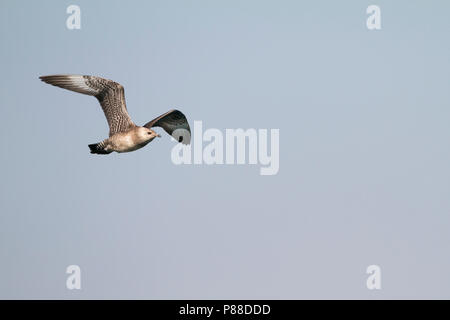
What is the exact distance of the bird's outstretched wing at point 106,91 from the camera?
67.7 feet

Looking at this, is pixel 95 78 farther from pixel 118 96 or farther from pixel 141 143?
pixel 141 143

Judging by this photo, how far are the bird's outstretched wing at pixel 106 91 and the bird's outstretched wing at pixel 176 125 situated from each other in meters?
1.03

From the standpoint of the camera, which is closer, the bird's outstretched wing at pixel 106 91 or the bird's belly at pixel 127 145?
the bird's belly at pixel 127 145

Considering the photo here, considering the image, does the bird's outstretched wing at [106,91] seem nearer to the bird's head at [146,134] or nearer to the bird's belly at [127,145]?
the bird's belly at [127,145]

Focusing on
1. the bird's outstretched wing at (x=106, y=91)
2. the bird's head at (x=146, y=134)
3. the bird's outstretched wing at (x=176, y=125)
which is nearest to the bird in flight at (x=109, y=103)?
the bird's outstretched wing at (x=106, y=91)

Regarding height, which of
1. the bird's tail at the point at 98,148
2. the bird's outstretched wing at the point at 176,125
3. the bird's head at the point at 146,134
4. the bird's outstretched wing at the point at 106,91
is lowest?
the bird's tail at the point at 98,148

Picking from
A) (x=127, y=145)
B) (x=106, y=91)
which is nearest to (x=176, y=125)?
(x=106, y=91)

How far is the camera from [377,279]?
93.9 ft

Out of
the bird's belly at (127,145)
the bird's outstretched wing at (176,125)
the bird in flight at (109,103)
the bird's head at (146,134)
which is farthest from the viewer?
the bird's outstretched wing at (176,125)

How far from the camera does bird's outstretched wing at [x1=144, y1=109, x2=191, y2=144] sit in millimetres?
21750

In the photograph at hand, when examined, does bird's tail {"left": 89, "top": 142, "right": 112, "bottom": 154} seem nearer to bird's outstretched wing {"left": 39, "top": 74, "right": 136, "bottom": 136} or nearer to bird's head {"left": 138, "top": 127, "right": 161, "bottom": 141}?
bird's outstretched wing {"left": 39, "top": 74, "right": 136, "bottom": 136}

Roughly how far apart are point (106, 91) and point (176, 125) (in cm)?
236

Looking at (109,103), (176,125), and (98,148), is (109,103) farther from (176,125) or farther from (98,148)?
(176,125)
